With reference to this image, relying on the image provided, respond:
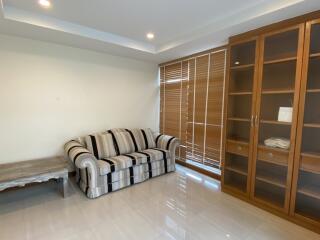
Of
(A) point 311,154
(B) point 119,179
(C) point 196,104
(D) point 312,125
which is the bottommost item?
(B) point 119,179

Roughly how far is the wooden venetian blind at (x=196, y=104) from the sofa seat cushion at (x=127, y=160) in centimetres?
66

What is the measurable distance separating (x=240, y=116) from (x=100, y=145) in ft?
7.69

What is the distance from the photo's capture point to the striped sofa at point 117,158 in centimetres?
259

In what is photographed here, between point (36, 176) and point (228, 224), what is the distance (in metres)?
2.45

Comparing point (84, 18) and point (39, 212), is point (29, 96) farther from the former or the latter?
point (39, 212)

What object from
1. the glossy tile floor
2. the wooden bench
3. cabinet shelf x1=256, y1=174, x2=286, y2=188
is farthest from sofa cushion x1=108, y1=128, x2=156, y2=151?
cabinet shelf x1=256, y1=174, x2=286, y2=188

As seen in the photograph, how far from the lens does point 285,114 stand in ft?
7.26

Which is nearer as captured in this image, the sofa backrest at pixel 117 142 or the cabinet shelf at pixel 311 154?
A: the cabinet shelf at pixel 311 154

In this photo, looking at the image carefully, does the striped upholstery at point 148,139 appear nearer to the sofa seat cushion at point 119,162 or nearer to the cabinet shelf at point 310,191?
the sofa seat cushion at point 119,162

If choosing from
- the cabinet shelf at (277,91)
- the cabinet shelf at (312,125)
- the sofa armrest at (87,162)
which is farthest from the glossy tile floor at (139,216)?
the cabinet shelf at (277,91)

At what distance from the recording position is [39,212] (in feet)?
7.39

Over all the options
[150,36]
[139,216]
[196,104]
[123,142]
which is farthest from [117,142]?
[150,36]

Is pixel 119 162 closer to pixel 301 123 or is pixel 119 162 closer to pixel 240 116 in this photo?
pixel 240 116

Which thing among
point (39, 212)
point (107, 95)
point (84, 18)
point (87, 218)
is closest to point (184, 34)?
point (84, 18)
